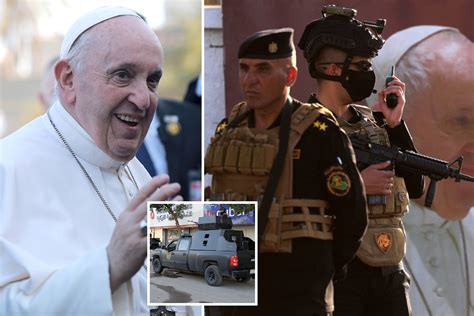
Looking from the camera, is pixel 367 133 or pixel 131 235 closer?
pixel 131 235

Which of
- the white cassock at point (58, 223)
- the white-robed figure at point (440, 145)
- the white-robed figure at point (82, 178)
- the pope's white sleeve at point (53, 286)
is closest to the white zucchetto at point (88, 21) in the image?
the white-robed figure at point (82, 178)

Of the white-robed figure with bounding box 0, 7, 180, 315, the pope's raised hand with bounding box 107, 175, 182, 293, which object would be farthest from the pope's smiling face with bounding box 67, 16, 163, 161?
the pope's raised hand with bounding box 107, 175, 182, 293

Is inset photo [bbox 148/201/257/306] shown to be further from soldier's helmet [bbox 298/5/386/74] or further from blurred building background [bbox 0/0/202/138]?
soldier's helmet [bbox 298/5/386/74]

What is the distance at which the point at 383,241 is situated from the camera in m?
5.15

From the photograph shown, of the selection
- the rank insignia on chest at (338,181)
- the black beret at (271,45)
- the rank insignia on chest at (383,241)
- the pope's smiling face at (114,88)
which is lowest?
the rank insignia on chest at (383,241)

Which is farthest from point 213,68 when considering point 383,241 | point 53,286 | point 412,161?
point 53,286

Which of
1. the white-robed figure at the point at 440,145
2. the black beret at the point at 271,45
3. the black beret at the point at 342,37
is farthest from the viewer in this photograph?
the white-robed figure at the point at 440,145

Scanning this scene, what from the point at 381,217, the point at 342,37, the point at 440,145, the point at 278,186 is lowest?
the point at 381,217

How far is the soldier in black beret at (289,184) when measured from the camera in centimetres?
459

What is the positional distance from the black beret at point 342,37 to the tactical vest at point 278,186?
396 mm

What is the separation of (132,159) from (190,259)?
418 millimetres

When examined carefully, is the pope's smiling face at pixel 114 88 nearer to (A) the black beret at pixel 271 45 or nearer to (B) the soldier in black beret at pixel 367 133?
(A) the black beret at pixel 271 45

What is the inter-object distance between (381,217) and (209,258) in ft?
2.89

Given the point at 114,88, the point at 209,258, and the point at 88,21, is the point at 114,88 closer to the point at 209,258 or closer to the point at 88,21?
the point at 88,21
